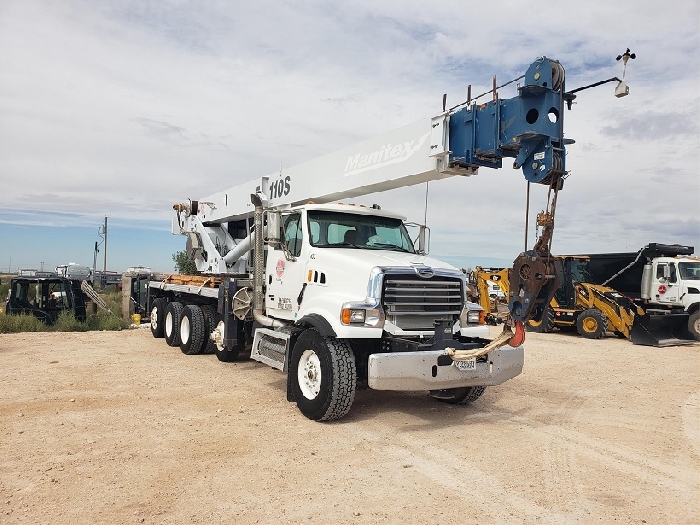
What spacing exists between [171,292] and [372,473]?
31.5 feet

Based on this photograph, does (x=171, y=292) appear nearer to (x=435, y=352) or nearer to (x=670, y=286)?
(x=435, y=352)

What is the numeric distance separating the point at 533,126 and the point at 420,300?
231 centimetres

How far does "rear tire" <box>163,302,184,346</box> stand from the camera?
11789 mm

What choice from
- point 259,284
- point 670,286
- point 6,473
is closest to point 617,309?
point 670,286

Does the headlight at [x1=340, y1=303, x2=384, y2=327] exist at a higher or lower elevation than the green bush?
higher

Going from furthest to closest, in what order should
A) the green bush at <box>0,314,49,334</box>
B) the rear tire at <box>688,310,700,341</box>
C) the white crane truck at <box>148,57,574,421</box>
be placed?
the rear tire at <box>688,310,700,341</box>
the green bush at <box>0,314,49,334</box>
the white crane truck at <box>148,57,574,421</box>

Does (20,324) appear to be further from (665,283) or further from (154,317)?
(665,283)

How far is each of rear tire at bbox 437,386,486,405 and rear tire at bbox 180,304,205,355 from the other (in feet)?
18.1

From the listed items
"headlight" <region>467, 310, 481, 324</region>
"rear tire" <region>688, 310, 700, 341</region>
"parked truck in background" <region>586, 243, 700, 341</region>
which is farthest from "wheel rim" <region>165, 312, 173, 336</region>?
"rear tire" <region>688, 310, 700, 341</region>

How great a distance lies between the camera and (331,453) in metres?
5.23

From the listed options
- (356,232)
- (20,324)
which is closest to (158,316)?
(20,324)

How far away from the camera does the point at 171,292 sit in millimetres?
13148

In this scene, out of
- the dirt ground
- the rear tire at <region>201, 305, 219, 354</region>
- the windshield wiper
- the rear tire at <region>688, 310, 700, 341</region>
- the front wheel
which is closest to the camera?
the dirt ground

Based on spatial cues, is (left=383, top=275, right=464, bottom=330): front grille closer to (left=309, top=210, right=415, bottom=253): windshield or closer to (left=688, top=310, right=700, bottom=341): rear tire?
(left=309, top=210, right=415, bottom=253): windshield
